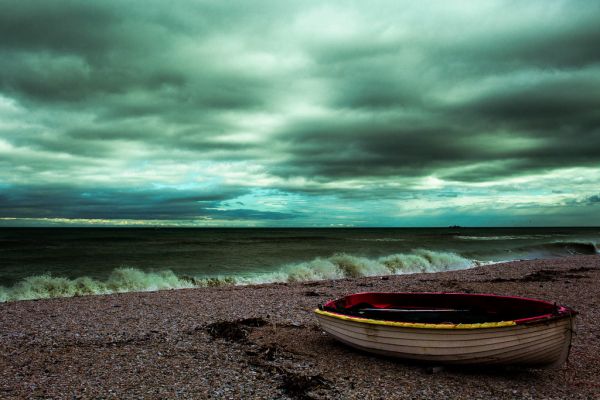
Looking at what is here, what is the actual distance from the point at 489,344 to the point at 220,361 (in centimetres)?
486

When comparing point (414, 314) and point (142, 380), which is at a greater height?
point (414, 314)

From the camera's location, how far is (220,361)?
7789 millimetres

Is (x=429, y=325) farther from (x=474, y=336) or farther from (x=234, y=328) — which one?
(x=234, y=328)

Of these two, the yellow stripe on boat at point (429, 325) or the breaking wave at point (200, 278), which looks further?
the breaking wave at point (200, 278)

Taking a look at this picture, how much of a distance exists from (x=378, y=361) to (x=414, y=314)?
6.69ft

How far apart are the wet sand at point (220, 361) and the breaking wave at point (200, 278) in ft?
18.6

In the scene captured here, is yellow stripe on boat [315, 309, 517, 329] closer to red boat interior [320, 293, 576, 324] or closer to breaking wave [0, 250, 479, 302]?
red boat interior [320, 293, 576, 324]

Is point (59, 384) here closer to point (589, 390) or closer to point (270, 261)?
point (589, 390)

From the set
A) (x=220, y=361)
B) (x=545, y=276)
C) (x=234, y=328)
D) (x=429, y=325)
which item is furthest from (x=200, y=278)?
(x=429, y=325)

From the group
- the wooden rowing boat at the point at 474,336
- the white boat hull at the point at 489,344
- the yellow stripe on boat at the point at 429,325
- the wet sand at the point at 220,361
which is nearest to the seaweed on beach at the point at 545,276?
the wet sand at the point at 220,361

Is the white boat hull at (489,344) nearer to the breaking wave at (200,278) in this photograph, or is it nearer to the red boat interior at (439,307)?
the red boat interior at (439,307)

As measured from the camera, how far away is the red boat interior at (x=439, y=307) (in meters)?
8.61

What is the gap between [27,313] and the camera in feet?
40.7

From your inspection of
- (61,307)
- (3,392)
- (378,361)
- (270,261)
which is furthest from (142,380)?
(270,261)
